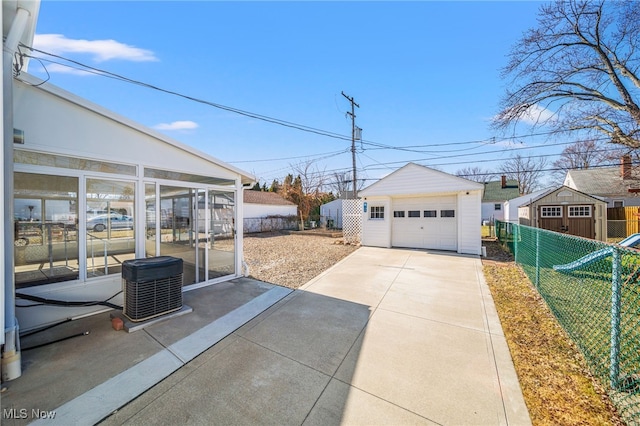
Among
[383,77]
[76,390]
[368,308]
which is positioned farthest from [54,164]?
[383,77]

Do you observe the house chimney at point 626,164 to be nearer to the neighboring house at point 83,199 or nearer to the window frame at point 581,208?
the window frame at point 581,208

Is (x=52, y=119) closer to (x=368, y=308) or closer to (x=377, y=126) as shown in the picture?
(x=368, y=308)

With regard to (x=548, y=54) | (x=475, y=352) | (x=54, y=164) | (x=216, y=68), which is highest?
(x=548, y=54)

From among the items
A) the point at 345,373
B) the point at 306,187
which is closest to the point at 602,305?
the point at 345,373

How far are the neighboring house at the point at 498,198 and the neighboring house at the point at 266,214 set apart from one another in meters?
21.8

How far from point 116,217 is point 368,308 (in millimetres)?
4872

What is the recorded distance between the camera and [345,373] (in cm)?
261

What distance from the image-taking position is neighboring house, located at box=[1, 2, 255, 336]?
333 centimetres

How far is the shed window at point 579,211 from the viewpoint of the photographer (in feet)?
40.9

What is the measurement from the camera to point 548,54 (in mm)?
8297

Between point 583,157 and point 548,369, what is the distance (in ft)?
79.1

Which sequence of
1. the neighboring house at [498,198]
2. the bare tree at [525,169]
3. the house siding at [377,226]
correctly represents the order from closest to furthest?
1. the house siding at [377,226]
2. the neighboring house at [498,198]
3. the bare tree at [525,169]

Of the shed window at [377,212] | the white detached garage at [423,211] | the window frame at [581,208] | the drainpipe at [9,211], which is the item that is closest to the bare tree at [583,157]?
the window frame at [581,208]

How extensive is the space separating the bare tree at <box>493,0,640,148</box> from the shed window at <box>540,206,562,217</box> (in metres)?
6.04
